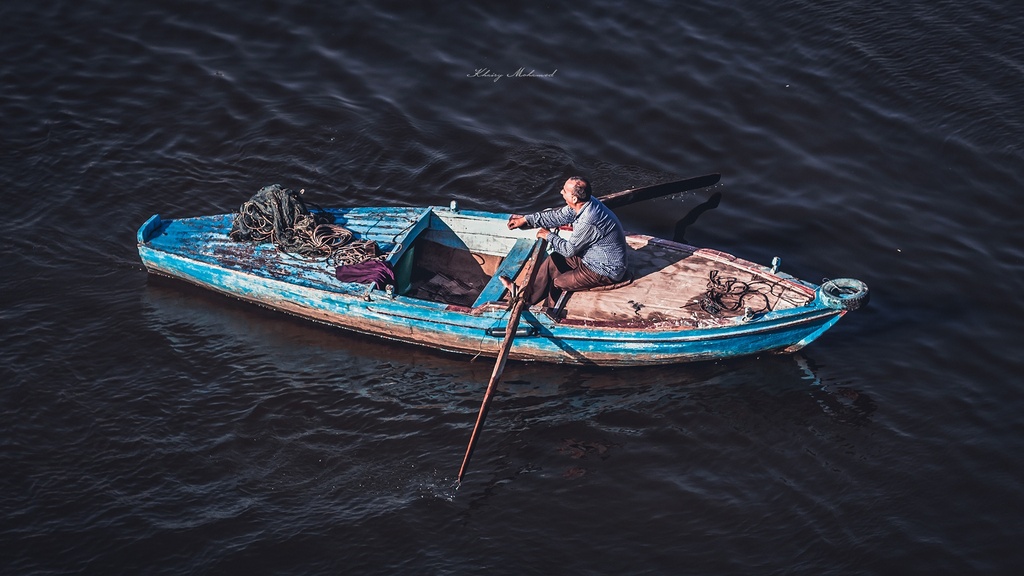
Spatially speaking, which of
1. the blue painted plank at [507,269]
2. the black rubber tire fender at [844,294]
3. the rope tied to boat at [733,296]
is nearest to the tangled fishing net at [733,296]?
the rope tied to boat at [733,296]

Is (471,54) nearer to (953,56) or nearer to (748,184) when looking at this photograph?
(748,184)

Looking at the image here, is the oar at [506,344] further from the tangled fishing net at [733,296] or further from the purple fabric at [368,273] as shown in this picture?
the tangled fishing net at [733,296]

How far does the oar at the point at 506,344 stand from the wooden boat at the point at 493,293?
7.9 inches

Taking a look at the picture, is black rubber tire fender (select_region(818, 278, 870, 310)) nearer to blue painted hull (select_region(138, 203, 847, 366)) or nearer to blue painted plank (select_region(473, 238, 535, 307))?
blue painted hull (select_region(138, 203, 847, 366))

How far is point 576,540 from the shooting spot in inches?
428

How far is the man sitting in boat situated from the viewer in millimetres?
12594

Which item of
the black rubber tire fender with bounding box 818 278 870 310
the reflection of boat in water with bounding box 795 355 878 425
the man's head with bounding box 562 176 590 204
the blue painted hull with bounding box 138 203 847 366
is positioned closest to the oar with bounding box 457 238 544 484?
the blue painted hull with bounding box 138 203 847 366

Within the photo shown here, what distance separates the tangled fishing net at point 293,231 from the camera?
13562 mm

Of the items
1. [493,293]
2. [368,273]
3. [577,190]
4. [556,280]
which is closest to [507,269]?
[493,293]

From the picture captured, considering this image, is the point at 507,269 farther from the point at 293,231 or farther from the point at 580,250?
the point at 293,231

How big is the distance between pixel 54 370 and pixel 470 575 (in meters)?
6.21

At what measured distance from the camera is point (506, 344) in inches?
469

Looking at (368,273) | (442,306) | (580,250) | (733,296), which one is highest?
(580,250)

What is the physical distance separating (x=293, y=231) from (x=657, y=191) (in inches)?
208
